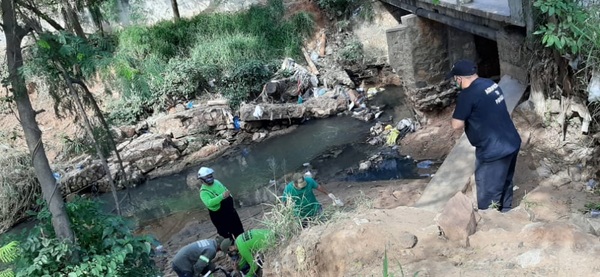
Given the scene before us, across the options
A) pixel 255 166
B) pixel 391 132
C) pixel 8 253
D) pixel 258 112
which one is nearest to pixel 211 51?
pixel 258 112

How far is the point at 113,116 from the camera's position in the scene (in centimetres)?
1338

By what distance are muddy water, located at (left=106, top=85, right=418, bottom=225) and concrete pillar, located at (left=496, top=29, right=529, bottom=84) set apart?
247 cm

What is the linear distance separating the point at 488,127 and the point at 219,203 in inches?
125

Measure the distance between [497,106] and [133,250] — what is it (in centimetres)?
319

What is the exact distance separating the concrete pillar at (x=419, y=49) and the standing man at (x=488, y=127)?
5.13 meters

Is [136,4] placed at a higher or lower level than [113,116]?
higher

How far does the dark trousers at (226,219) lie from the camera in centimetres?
618

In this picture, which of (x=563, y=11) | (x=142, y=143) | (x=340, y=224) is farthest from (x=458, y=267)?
(x=142, y=143)

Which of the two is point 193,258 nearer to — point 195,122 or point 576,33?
point 576,33

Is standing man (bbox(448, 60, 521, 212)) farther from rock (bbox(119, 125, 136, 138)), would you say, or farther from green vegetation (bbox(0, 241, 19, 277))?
rock (bbox(119, 125, 136, 138))

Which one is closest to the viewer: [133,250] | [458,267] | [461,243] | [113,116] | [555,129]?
[458,267]

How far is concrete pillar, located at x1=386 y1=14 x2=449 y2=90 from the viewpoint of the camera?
9328 millimetres

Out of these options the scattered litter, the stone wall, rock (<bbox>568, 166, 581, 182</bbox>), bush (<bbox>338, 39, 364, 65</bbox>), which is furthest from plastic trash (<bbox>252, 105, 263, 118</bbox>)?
the scattered litter

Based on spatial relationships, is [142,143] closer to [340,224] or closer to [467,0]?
[467,0]
